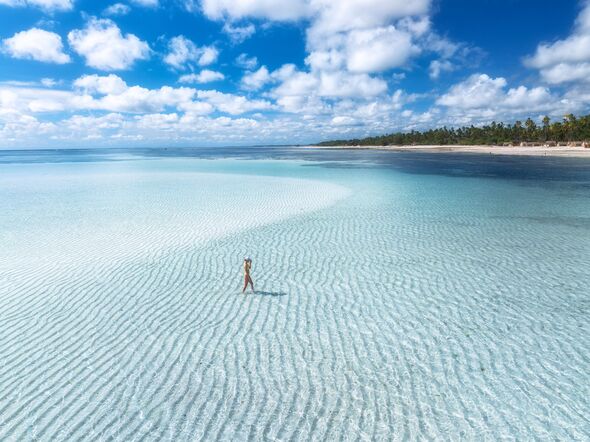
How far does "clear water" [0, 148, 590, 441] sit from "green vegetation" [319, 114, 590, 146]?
106530 mm

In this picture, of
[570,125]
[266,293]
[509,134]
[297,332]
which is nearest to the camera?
[297,332]

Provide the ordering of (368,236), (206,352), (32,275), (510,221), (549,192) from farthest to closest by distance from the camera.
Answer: (549,192)
(510,221)
(368,236)
(32,275)
(206,352)

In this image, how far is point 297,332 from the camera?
27.0ft

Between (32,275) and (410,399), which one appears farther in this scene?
(32,275)

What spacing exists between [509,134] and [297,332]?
134 m

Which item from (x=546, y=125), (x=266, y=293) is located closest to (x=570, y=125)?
(x=546, y=125)

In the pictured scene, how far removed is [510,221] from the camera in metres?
18.7

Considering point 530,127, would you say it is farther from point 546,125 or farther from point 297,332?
point 297,332

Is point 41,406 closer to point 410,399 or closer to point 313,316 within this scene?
point 313,316

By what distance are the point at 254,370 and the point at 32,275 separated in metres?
8.93

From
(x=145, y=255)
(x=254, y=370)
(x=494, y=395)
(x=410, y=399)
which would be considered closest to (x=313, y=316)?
(x=254, y=370)

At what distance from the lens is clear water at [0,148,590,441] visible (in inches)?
226

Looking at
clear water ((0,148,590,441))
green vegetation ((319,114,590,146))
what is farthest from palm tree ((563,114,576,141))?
clear water ((0,148,590,441))

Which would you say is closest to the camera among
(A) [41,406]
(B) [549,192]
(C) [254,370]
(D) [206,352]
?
(A) [41,406]
